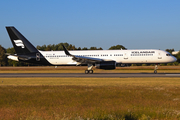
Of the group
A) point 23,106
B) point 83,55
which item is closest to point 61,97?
point 23,106

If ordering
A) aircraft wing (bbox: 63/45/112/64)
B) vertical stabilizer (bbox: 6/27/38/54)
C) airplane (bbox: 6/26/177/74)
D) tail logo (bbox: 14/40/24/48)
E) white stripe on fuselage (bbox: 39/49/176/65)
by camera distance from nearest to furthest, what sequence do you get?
aircraft wing (bbox: 63/45/112/64) < airplane (bbox: 6/26/177/74) < white stripe on fuselage (bbox: 39/49/176/65) < vertical stabilizer (bbox: 6/27/38/54) < tail logo (bbox: 14/40/24/48)

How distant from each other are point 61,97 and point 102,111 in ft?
17.9

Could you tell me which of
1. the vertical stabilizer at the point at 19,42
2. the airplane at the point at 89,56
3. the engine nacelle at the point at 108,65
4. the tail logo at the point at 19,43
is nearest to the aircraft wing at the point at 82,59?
the airplane at the point at 89,56

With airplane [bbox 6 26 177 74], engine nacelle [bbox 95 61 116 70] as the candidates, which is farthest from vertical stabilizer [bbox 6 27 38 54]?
engine nacelle [bbox 95 61 116 70]

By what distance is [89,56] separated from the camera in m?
44.4

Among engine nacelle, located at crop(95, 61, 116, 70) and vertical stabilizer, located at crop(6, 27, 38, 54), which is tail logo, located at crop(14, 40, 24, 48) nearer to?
vertical stabilizer, located at crop(6, 27, 38, 54)

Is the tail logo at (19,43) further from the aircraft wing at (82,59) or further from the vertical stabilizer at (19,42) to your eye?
the aircraft wing at (82,59)

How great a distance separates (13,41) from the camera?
43812 mm

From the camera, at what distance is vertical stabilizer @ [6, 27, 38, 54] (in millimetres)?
43219

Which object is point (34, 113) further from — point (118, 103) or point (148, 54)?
point (148, 54)

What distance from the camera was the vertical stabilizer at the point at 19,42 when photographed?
43219 millimetres

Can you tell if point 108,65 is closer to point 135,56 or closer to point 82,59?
point 82,59

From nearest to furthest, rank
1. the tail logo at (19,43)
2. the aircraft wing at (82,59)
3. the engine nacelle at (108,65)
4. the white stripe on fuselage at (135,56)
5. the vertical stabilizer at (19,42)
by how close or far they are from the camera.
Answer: the engine nacelle at (108,65), the aircraft wing at (82,59), the white stripe on fuselage at (135,56), the vertical stabilizer at (19,42), the tail logo at (19,43)

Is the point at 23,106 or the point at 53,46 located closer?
the point at 23,106
